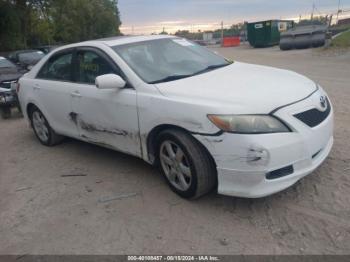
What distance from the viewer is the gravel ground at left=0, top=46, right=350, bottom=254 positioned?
3.22 metres

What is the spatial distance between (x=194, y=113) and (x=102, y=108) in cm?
141

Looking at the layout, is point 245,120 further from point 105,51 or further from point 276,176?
point 105,51

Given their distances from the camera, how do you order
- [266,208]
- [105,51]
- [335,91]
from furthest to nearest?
1. [335,91]
2. [105,51]
3. [266,208]

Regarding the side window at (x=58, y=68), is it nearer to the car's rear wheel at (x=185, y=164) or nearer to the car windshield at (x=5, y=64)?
the car's rear wheel at (x=185, y=164)

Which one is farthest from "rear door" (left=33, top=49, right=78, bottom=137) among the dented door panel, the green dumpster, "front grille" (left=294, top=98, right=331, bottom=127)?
the green dumpster

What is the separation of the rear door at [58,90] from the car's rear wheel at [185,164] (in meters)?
1.75

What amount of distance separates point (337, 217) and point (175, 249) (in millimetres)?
1443

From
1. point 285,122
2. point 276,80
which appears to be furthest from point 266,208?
point 276,80

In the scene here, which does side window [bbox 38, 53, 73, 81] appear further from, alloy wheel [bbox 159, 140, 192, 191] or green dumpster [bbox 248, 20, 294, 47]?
green dumpster [bbox 248, 20, 294, 47]

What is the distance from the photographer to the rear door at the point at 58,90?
520cm

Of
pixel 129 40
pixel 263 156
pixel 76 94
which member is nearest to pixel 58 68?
pixel 76 94

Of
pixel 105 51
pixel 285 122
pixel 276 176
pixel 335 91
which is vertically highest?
pixel 105 51

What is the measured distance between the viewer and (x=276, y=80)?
4.04 m

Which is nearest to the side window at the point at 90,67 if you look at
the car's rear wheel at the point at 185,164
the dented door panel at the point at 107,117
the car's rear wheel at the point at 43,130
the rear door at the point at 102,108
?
the rear door at the point at 102,108
